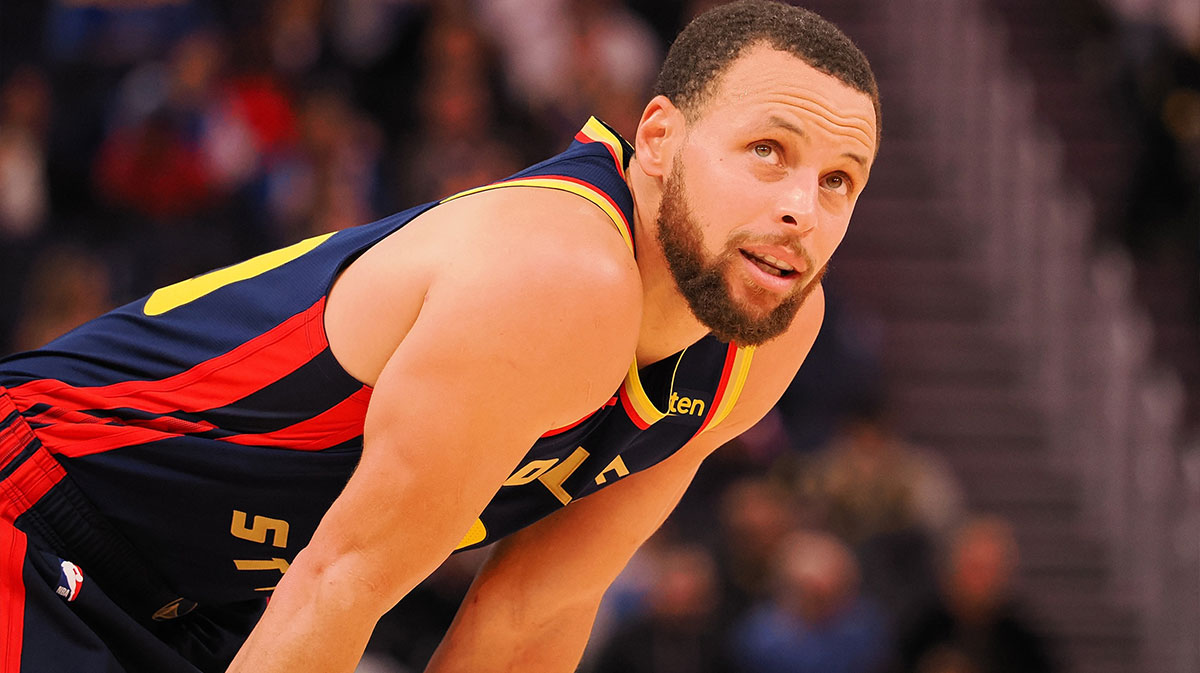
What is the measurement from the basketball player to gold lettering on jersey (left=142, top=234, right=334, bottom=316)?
0.04 ft

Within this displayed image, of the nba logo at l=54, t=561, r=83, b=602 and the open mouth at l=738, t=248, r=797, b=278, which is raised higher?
the open mouth at l=738, t=248, r=797, b=278

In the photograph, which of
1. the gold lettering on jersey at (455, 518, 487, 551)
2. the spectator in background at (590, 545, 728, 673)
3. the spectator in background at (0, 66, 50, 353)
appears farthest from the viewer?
the spectator in background at (0, 66, 50, 353)

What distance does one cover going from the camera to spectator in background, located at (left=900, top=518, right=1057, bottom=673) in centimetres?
870

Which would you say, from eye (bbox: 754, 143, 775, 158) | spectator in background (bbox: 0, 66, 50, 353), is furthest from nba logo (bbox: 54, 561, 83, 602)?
spectator in background (bbox: 0, 66, 50, 353)

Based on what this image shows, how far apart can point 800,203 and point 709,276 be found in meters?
0.25

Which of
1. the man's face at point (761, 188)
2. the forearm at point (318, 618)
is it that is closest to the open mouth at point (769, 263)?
the man's face at point (761, 188)

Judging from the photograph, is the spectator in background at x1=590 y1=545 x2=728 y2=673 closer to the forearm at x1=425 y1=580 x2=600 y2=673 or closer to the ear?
the forearm at x1=425 y1=580 x2=600 y2=673

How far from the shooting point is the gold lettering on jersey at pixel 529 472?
3308mm

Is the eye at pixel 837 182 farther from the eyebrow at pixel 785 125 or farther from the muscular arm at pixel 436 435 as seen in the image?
the muscular arm at pixel 436 435

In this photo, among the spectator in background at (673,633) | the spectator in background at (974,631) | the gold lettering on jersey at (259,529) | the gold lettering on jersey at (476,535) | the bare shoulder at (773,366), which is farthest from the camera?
the spectator in background at (974,631)

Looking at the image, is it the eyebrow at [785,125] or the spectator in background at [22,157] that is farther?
the spectator in background at [22,157]

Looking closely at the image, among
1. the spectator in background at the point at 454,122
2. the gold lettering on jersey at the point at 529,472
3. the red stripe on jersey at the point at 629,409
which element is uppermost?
the spectator in background at the point at 454,122

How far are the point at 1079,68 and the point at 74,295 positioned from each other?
9.55 meters

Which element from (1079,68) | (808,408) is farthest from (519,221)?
(1079,68)
